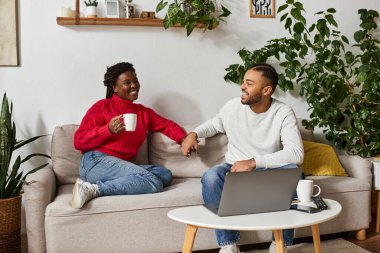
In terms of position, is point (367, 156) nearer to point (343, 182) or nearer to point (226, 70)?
point (343, 182)

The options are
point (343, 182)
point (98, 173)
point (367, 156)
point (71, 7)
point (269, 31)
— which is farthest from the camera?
point (269, 31)

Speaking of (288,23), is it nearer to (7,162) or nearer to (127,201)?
(127,201)

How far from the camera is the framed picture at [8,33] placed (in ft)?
10.00

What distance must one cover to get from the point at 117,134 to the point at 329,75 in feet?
5.16

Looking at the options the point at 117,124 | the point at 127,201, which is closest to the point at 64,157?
the point at 117,124

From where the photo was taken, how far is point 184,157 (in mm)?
3100

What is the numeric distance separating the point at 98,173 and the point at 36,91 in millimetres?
819

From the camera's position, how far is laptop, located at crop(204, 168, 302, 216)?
75.5 inches

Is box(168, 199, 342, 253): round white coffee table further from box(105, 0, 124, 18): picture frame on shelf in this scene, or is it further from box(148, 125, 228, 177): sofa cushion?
box(105, 0, 124, 18): picture frame on shelf

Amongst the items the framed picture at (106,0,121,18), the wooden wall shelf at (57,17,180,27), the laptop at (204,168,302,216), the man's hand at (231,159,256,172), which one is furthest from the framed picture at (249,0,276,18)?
the laptop at (204,168,302,216)

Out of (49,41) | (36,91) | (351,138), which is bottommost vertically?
(351,138)

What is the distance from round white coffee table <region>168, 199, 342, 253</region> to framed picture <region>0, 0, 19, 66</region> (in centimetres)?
172

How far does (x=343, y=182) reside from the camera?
293cm

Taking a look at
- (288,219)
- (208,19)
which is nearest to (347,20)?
(208,19)
